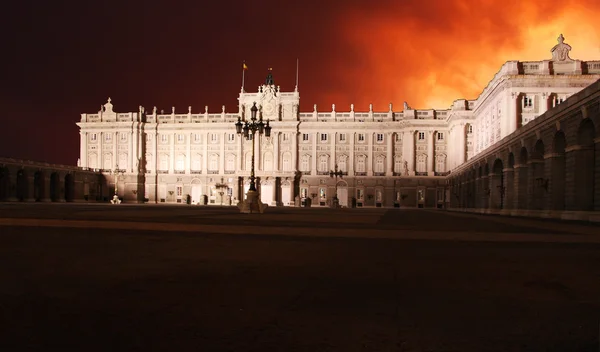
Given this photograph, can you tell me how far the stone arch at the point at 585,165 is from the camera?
937 inches

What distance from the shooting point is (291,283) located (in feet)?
20.9

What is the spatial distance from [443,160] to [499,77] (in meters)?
28.5

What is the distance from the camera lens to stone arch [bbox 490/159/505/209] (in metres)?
40.1

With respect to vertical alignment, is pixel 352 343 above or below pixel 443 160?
below

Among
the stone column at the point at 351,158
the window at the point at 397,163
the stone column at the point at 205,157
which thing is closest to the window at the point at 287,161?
the stone column at the point at 351,158

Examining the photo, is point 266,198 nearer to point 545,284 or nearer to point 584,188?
point 584,188

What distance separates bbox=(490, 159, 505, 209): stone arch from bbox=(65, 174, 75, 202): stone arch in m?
66.8

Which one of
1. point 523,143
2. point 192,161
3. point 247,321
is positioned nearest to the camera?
point 247,321

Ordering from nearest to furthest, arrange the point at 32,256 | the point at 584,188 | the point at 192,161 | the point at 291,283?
the point at 291,283 < the point at 32,256 < the point at 584,188 < the point at 192,161

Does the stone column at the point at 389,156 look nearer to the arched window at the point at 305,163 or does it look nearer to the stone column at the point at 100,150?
the arched window at the point at 305,163

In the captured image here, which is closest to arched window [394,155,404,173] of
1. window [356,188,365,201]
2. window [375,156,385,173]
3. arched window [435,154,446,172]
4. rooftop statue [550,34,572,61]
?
window [375,156,385,173]

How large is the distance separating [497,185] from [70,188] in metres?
68.1

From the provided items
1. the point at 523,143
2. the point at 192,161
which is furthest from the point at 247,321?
the point at 192,161

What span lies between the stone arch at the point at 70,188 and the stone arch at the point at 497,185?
66823mm
